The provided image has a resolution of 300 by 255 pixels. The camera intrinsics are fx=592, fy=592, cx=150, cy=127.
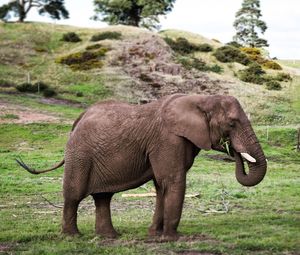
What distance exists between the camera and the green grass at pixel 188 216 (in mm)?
9508

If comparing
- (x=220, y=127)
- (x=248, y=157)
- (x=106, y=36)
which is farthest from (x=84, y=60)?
(x=248, y=157)

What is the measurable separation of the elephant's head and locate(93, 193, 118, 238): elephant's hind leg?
2097 millimetres

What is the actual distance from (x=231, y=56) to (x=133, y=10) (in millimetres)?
21746

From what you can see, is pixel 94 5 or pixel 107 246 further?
pixel 94 5

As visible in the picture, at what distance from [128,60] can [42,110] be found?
18898mm

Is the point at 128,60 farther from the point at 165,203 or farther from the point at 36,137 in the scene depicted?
the point at 165,203

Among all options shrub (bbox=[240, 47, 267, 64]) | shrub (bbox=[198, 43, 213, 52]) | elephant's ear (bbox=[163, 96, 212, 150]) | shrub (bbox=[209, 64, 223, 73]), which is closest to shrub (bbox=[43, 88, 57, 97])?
shrub (bbox=[209, 64, 223, 73])

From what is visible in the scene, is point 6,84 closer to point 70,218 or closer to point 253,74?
point 253,74

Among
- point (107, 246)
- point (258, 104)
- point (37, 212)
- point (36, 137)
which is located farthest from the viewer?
point (258, 104)

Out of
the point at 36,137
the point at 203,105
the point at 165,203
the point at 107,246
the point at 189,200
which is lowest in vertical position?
the point at 36,137

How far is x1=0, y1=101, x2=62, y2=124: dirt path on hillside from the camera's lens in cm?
3769

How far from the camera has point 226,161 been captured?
28766 millimetres

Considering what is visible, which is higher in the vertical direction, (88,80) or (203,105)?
(203,105)

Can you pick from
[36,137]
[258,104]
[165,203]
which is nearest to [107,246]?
[165,203]
